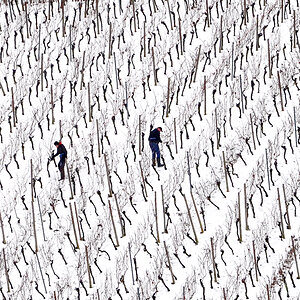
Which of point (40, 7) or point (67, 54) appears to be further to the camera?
point (40, 7)

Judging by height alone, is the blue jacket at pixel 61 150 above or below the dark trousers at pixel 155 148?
above

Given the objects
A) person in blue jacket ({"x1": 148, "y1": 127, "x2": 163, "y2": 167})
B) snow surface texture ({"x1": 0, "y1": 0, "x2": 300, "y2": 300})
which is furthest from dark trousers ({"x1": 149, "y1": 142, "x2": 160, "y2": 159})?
snow surface texture ({"x1": 0, "y1": 0, "x2": 300, "y2": 300})

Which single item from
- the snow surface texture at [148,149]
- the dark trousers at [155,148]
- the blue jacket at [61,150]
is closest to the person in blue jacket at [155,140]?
the dark trousers at [155,148]

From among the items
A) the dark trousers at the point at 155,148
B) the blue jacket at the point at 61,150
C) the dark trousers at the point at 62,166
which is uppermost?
the blue jacket at the point at 61,150

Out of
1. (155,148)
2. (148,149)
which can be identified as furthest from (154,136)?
(148,149)

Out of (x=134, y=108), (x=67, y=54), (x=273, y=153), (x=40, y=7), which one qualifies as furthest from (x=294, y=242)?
(x=40, y=7)

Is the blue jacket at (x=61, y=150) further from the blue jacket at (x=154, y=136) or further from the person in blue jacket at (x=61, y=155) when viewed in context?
the blue jacket at (x=154, y=136)

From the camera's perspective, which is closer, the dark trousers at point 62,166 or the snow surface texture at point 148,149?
the snow surface texture at point 148,149

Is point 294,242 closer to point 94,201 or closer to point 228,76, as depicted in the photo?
point 94,201
